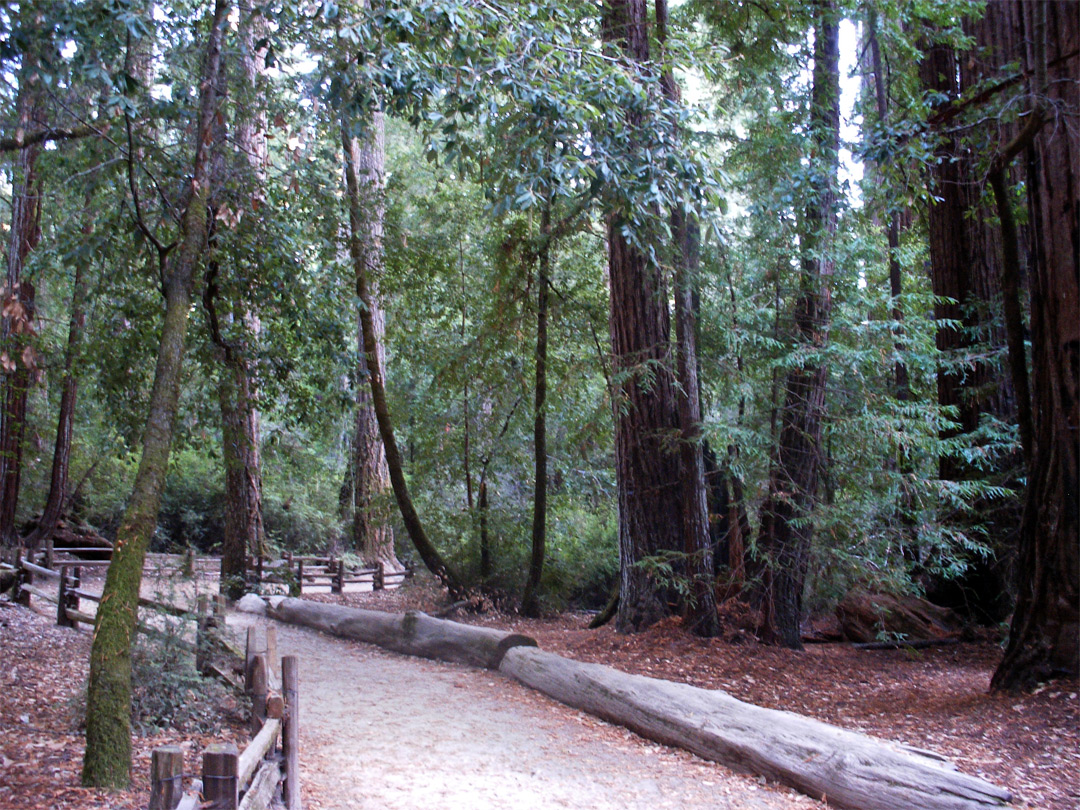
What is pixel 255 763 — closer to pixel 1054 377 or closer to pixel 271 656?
pixel 271 656

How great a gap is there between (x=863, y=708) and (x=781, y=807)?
8.53 ft

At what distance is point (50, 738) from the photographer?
19.4 feet

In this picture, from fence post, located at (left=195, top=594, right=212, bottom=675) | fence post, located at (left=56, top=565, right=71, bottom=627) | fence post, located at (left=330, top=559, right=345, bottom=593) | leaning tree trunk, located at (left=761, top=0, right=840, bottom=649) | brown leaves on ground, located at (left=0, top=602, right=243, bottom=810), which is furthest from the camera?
fence post, located at (left=330, top=559, right=345, bottom=593)

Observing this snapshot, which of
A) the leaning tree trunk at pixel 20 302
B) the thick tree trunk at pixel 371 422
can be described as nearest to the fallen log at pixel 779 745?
the leaning tree trunk at pixel 20 302

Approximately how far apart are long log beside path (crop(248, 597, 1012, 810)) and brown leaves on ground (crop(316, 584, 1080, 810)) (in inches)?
Result: 19.2

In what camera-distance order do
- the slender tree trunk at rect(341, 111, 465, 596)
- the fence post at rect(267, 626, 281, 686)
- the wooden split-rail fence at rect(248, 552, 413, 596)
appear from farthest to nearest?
the wooden split-rail fence at rect(248, 552, 413, 596)
the slender tree trunk at rect(341, 111, 465, 596)
the fence post at rect(267, 626, 281, 686)

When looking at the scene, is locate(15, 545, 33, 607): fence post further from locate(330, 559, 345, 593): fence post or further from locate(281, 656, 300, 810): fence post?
locate(281, 656, 300, 810): fence post

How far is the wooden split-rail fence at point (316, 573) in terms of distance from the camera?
1476cm

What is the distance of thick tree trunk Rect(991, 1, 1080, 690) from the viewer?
634 cm

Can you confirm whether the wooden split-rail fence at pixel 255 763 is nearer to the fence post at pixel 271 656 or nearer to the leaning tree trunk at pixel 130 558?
the fence post at pixel 271 656

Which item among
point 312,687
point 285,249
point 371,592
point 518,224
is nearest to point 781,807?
point 312,687

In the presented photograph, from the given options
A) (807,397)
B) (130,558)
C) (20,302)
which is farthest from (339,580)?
(130,558)

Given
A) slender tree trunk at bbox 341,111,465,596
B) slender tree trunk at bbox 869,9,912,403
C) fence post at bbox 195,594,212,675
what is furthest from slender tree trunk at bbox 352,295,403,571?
slender tree trunk at bbox 869,9,912,403

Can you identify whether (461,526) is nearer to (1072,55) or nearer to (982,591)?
(982,591)
